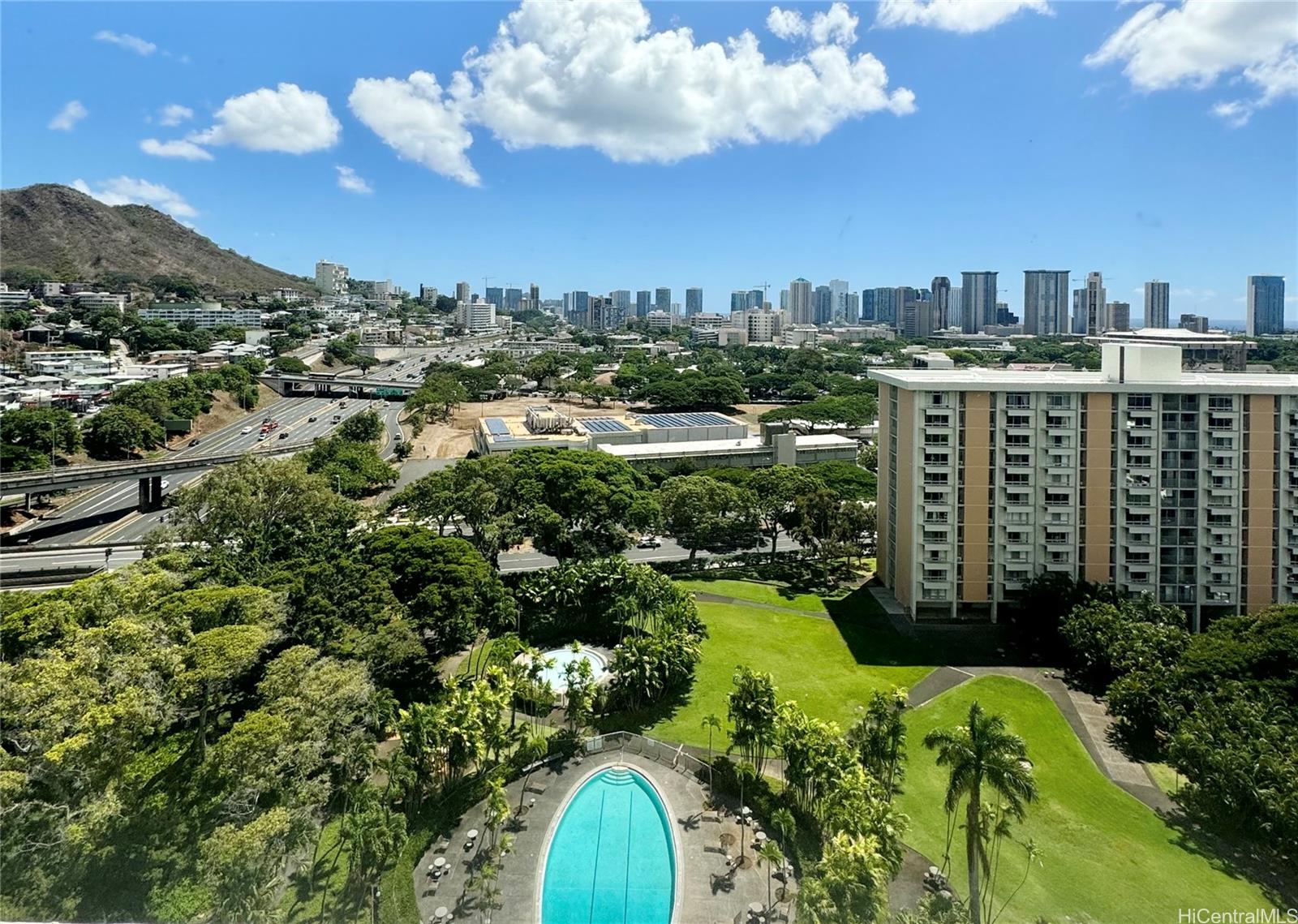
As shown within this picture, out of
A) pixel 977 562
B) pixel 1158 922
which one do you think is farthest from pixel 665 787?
pixel 977 562

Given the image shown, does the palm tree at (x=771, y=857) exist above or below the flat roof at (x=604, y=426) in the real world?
below

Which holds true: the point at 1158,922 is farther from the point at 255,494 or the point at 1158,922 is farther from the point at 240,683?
the point at 255,494

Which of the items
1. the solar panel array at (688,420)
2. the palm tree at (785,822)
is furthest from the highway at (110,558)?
the solar panel array at (688,420)

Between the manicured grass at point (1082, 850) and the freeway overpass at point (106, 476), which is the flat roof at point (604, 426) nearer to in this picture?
the freeway overpass at point (106, 476)

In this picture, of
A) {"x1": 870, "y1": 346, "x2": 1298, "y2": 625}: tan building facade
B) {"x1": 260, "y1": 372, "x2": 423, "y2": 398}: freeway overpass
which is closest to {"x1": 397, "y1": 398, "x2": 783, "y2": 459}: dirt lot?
{"x1": 260, "y1": 372, "x2": 423, "y2": 398}: freeway overpass

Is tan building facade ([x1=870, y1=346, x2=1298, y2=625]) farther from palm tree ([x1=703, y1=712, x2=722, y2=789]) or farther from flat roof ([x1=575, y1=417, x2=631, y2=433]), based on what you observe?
flat roof ([x1=575, y1=417, x2=631, y2=433])

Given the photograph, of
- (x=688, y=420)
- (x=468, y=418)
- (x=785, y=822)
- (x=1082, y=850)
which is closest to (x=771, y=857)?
(x=785, y=822)
